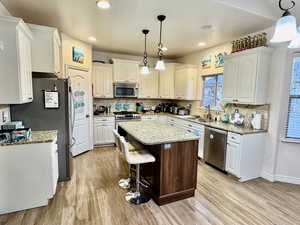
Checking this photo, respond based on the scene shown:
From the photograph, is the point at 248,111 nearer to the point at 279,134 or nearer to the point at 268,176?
the point at 279,134

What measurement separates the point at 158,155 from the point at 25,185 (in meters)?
1.81

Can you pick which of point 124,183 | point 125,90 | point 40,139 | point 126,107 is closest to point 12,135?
point 40,139

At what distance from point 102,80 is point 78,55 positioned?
1021 millimetres

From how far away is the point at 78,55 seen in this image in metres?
4.08

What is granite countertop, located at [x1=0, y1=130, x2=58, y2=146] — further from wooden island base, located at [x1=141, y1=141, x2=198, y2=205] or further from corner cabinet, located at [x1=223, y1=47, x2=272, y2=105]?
corner cabinet, located at [x1=223, y1=47, x2=272, y2=105]

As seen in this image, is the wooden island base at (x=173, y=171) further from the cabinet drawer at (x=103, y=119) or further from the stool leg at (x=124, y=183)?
the cabinet drawer at (x=103, y=119)

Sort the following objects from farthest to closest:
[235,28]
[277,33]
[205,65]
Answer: [205,65] < [235,28] < [277,33]

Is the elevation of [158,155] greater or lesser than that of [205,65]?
lesser

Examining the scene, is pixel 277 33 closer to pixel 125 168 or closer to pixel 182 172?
pixel 182 172

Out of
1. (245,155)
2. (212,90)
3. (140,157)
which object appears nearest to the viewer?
(140,157)

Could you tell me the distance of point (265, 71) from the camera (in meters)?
3.18

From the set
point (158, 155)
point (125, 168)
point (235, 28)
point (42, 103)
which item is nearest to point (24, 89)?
point (42, 103)

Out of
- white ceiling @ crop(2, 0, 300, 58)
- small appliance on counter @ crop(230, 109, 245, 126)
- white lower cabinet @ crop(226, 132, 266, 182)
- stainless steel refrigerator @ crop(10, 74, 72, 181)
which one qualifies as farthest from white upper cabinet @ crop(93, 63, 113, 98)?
white lower cabinet @ crop(226, 132, 266, 182)

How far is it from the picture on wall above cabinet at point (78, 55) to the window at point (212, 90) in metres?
3.33
